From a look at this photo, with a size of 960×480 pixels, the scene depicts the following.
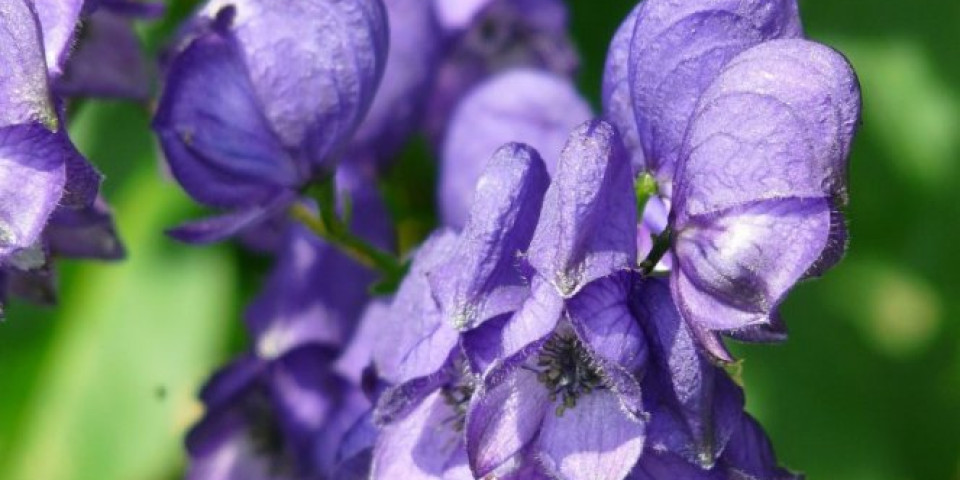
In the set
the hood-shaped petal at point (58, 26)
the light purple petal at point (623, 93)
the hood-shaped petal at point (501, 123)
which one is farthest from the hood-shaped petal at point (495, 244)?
the hood-shaped petal at point (501, 123)

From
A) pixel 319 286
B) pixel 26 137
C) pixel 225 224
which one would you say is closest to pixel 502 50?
pixel 319 286

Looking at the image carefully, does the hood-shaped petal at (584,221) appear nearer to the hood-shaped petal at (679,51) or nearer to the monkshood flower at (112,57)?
the hood-shaped petal at (679,51)

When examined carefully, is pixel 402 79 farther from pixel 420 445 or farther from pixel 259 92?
pixel 420 445

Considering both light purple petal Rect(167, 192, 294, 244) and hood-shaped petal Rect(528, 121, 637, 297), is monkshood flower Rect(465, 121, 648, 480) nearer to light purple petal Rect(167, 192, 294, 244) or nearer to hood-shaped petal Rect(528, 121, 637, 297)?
hood-shaped petal Rect(528, 121, 637, 297)

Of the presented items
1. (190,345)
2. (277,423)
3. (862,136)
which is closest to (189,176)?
(277,423)

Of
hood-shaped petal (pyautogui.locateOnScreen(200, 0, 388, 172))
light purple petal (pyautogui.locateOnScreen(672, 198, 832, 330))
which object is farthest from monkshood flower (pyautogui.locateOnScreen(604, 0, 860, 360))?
hood-shaped petal (pyautogui.locateOnScreen(200, 0, 388, 172))

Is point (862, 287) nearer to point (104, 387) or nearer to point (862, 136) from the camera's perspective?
point (862, 136)
